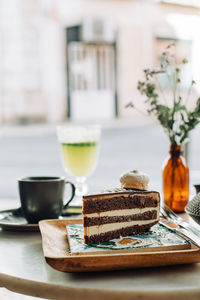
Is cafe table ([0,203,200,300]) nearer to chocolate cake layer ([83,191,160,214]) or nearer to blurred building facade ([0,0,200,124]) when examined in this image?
chocolate cake layer ([83,191,160,214])

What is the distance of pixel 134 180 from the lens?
2.69ft

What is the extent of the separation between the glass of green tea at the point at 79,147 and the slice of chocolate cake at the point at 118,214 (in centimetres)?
43

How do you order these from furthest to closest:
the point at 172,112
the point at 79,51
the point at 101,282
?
the point at 79,51
the point at 172,112
the point at 101,282

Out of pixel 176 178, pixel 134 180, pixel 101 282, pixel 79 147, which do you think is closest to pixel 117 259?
pixel 101 282

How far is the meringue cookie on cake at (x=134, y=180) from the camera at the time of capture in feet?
2.67

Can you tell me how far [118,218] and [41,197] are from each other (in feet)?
0.63

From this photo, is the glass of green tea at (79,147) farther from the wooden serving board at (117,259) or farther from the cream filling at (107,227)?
the wooden serving board at (117,259)

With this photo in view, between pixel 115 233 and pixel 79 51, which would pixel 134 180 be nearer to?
pixel 115 233

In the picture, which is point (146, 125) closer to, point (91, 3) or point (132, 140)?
point (132, 140)

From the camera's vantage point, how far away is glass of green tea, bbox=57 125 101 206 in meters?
1.20

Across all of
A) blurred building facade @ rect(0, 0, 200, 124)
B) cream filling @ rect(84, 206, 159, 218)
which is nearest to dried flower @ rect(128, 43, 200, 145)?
cream filling @ rect(84, 206, 159, 218)

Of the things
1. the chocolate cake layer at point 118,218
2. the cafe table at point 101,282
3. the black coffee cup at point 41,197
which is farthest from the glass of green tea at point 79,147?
the cafe table at point 101,282

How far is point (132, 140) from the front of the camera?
1009cm

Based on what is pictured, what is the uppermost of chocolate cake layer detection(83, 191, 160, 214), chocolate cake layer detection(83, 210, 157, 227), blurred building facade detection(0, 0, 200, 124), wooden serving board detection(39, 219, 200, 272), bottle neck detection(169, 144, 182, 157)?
blurred building facade detection(0, 0, 200, 124)
